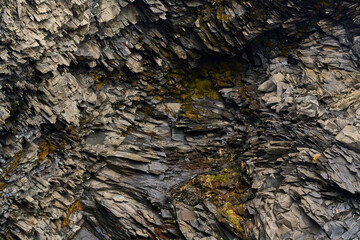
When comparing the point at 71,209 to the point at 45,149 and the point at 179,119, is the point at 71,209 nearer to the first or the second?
the point at 45,149

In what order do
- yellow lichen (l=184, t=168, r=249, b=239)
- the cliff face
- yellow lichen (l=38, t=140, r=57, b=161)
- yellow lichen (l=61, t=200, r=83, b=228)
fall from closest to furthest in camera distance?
the cliff face
yellow lichen (l=184, t=168, r=249, b=239)
yellow lichen (l=38, t=140, r=57, b=161)
yellow lichen (l=61, t=200, r=83, b=228)

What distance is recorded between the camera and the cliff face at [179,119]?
47.7ft

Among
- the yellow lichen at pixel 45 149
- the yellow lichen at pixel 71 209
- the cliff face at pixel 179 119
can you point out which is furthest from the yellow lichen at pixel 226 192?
the yellow lichen at pixel 45 149

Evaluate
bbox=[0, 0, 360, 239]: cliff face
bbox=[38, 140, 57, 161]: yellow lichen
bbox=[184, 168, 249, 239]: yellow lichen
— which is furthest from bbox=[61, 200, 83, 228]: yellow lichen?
bbox=[184, 168, 249, 239]: yellow lichen

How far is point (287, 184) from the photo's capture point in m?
15.4

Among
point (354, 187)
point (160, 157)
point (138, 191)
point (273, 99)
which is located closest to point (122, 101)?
point (160, 157)

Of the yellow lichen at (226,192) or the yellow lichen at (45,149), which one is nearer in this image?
the yellow lichen at (226,192)

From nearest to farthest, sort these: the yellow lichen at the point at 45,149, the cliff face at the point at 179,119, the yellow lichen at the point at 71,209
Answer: the cliff face at the point at 179,119
the yellow lichen at the point at 45,149
the yellow lichen at the point at 71,209

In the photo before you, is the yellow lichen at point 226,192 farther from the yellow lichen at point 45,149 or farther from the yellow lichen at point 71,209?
the yellow lichen at point 45,149

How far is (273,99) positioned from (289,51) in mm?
3794

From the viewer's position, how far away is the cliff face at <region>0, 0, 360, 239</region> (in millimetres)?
14531

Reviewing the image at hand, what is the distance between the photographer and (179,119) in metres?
20.4

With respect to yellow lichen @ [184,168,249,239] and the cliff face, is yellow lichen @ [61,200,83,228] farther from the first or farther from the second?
yellow lichen @ [184,168,249,239]

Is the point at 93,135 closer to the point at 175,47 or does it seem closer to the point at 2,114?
the point at 2,114
